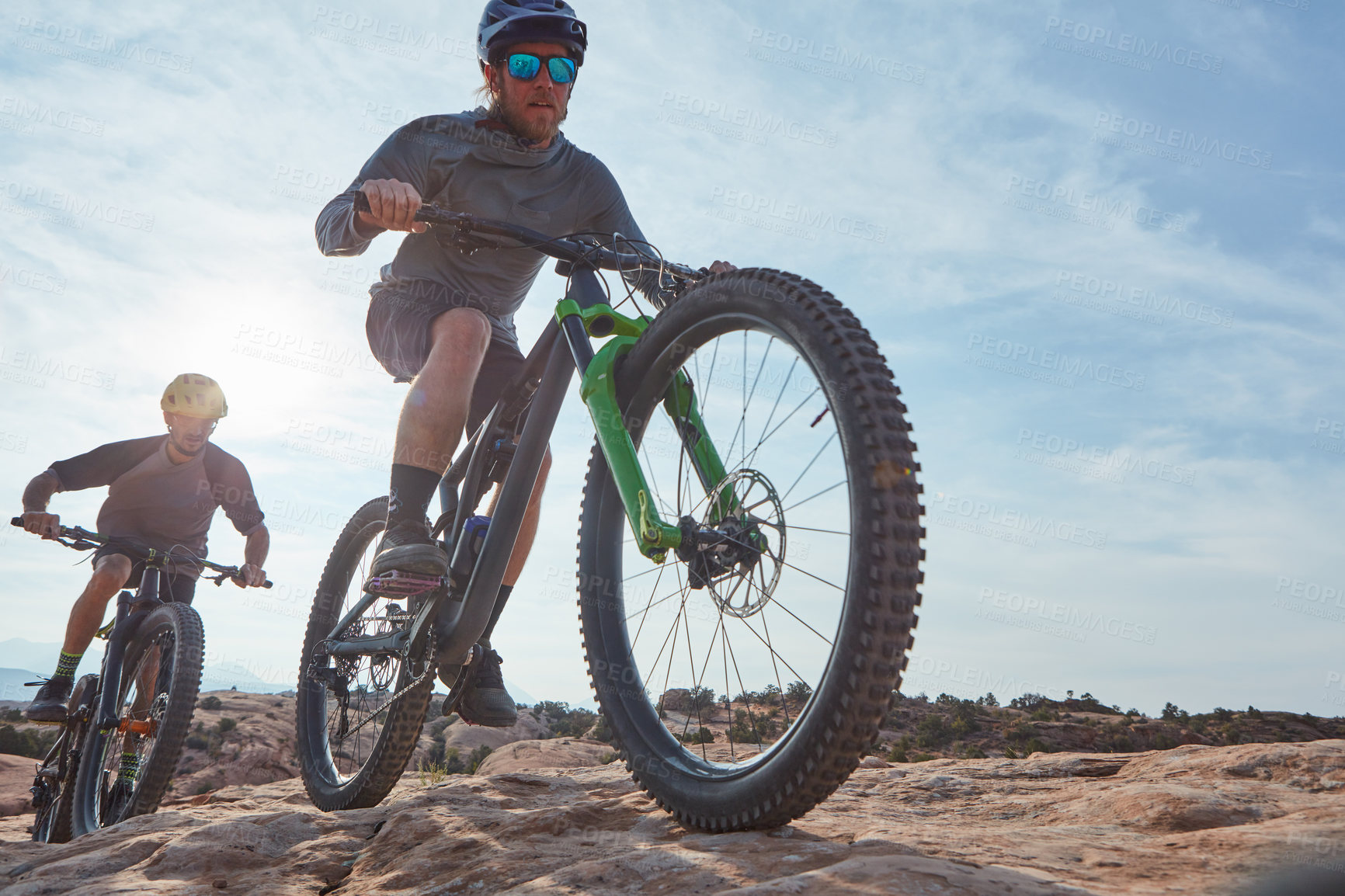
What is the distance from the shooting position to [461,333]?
3367mm

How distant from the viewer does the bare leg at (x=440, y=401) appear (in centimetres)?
330

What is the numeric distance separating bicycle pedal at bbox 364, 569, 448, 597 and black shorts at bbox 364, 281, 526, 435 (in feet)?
2.23

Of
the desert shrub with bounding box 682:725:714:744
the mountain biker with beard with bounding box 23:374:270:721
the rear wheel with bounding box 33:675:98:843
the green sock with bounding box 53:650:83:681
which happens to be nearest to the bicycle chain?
the desert shrub with bounding box 682:725:714:744

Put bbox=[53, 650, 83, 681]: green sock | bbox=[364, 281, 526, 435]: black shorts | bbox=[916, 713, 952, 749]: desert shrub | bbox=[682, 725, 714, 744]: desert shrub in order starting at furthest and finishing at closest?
bbox=[916, 713, 952, 749]: desert shrub, bbox=[53, 650, 83, 681]: green sock, bbox=[364, 281, 526, 435]: black shorts, bbox=[682, 725, 714, 744]: desert shrub

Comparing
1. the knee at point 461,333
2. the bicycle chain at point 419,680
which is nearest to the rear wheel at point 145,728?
the bicycle chain at point 419,680

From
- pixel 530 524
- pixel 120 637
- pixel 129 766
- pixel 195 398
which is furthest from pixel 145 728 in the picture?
pixel 530 524

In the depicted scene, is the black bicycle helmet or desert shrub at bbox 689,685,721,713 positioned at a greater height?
the black bicycle helmet

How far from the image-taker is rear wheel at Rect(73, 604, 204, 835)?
5.07m

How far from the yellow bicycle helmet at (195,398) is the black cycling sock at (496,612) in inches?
158

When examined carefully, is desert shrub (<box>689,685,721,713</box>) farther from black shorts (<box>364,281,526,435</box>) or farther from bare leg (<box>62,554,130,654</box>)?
bare leg (<box>62,554,130,654</box>)

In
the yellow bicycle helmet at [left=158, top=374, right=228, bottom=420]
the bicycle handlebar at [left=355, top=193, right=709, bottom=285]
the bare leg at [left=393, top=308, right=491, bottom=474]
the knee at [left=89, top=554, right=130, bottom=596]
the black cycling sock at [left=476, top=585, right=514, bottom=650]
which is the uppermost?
the yellow bicycle helmet at [left=158, top=374, right=228, bottom=420]

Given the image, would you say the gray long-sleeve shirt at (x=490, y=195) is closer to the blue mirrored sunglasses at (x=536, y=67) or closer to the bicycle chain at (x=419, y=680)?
the blue mirrored sunglasses at (x=536, y=67)

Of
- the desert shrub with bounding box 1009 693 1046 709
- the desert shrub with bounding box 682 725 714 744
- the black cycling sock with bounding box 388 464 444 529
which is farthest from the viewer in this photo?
the desert shrub with bounding box 1009 693 1046 709

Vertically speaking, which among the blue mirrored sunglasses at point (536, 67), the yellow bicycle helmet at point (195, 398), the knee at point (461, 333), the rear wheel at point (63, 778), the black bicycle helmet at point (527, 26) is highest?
the black bicycle helmet at point (527, 26)
